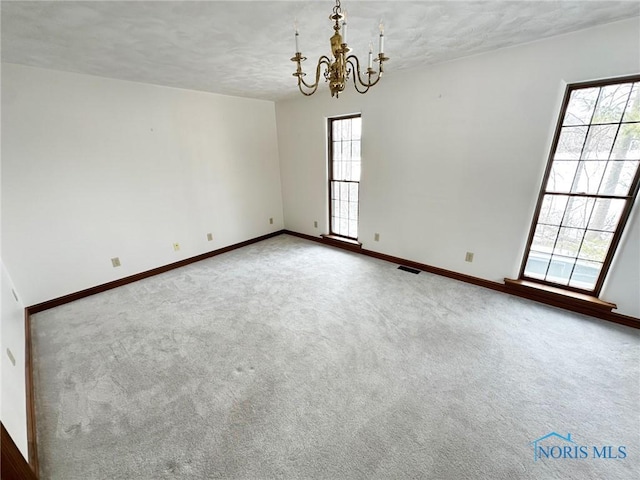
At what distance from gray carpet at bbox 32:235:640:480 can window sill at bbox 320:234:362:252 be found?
1.21 metres

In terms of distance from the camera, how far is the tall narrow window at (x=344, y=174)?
386 cm

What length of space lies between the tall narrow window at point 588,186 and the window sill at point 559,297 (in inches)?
3.4

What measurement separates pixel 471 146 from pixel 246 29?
2402mm

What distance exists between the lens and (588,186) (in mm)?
Answer: 2387

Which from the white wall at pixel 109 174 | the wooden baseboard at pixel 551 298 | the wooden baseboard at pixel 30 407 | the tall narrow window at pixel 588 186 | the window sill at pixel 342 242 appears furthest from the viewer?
the window sill at pixel 342 242

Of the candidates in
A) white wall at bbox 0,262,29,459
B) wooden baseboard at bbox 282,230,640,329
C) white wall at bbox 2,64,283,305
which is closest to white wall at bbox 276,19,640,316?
wooden baseboard at bbox 282,230,640,329

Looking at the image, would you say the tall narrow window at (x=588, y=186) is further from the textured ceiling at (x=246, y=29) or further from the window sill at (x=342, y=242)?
the window sill at (x=342, y=242)

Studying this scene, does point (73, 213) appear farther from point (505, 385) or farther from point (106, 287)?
point (505, 385)

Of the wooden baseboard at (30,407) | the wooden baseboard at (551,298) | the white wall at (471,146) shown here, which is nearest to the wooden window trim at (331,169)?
the white wall at (471,146)

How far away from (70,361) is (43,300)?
4.02ft

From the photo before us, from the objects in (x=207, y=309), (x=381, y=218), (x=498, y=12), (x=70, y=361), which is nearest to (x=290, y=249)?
(x=381, y=218)

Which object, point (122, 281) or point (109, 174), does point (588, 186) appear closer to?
point (109, 174)

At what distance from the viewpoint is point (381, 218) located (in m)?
3.74

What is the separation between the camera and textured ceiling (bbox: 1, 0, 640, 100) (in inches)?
63.4
